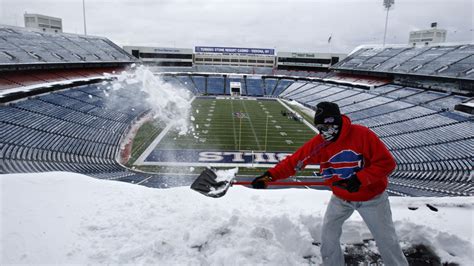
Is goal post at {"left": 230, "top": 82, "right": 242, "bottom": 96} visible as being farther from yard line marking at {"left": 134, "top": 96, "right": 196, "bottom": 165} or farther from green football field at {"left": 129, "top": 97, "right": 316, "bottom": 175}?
yard line marking at {"left": 134, "top": 96, "right": 196, "bottom": 165}

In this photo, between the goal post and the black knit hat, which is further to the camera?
the goal post

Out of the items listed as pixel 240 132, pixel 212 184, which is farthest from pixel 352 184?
pixel 240 132

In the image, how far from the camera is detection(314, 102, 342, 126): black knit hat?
3.31 metres

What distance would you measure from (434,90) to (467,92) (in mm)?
3792

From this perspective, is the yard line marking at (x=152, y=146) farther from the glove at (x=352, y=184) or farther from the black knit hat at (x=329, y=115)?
the glove at (x=352, y=184)

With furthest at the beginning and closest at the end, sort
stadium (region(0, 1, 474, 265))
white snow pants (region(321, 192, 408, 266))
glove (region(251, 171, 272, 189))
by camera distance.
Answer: stadium (region(0, 1, 474, 265))
glove (region(251, 171, 272, 189))
white snow pants (region(321, 192, 408, 266))

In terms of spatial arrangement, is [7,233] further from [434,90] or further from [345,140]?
[434,90]

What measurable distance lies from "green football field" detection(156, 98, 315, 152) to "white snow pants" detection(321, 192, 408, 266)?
18.1 m

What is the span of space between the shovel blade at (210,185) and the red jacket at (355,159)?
1505 mm

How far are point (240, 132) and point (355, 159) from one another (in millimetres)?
22177

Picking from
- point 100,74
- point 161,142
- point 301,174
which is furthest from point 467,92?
point 100,74

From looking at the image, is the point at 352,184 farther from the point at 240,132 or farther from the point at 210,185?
the point at 240,132

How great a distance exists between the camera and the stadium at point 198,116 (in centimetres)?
1500

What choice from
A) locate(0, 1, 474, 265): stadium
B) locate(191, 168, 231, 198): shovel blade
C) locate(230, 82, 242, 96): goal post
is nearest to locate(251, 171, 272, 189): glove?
locate(191, 168, 231, 198): shovel blade
